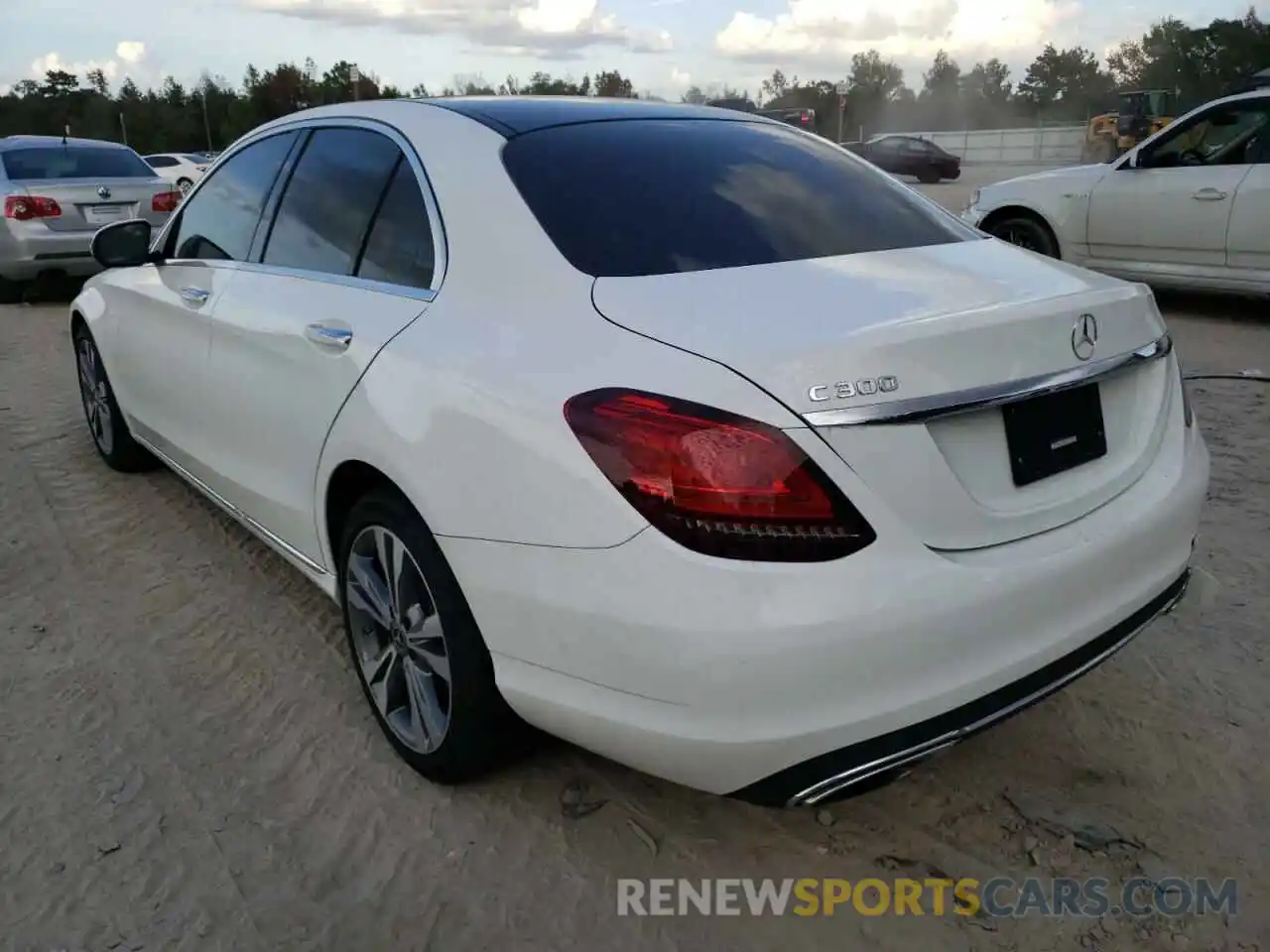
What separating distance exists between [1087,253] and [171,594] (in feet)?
23.7

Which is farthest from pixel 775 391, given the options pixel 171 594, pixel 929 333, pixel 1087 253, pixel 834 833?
pixel 1087 253

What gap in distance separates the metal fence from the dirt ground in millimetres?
39847

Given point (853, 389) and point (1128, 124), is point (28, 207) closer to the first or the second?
point (853, 389)

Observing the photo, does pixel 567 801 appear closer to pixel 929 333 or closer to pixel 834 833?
pixel 834 833

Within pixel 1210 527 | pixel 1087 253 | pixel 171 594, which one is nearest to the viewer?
pixel 171 594

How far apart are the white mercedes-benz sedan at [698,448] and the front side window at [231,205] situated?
0.50 metres

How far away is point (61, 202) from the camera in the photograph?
31.9 ft

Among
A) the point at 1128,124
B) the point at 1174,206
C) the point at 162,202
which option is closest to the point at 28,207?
the point at 162,202

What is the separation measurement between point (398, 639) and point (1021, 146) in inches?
1788

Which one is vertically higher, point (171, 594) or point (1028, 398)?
point (1028, 398)

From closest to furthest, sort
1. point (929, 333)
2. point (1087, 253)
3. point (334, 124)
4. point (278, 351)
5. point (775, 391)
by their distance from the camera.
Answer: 1. point (775, 391)
2. point (929, 333)
3. point (278, 351)
4. point (334, 124)
5. point (1087, 253)

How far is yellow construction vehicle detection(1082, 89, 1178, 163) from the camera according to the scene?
1087 inches

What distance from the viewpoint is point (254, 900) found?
2279 millimetres

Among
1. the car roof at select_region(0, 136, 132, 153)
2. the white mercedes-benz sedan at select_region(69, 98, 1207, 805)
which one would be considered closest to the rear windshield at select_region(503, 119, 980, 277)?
the white mercedes-benz sedan at select_region(69, 98, 1207, 805)
